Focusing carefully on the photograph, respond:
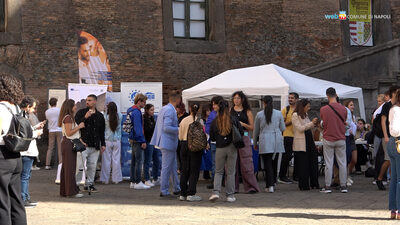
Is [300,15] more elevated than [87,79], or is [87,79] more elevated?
[300,15]

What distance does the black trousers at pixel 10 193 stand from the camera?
590 centimetres

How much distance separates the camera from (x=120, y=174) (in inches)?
519

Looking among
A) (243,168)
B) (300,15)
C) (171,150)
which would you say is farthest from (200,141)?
(300,15)

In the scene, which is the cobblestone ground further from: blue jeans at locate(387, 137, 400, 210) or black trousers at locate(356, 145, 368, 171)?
black trousers at locate(356, 145, 368, 171)

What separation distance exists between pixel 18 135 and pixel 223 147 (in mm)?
4211

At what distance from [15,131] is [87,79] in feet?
37.5

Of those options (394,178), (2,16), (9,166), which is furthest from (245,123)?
(2,16)

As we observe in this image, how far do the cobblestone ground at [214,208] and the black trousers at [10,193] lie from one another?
183 cm

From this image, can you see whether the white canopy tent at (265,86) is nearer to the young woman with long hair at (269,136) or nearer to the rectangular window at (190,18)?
the young woman with long hair at (269,136)

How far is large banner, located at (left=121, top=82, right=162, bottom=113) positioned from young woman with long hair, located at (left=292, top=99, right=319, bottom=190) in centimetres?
485

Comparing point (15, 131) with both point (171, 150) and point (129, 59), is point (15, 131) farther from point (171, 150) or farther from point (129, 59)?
point (129, 59)

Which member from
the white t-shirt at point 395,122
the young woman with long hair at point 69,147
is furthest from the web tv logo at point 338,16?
the white t-shirt at point 395,122

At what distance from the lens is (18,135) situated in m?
6.07

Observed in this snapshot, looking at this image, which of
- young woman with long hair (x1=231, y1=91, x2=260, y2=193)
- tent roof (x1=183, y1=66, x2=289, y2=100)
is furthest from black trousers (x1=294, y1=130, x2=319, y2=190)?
tent roof (x1=183, y1=66, x2=289, y2=100)
